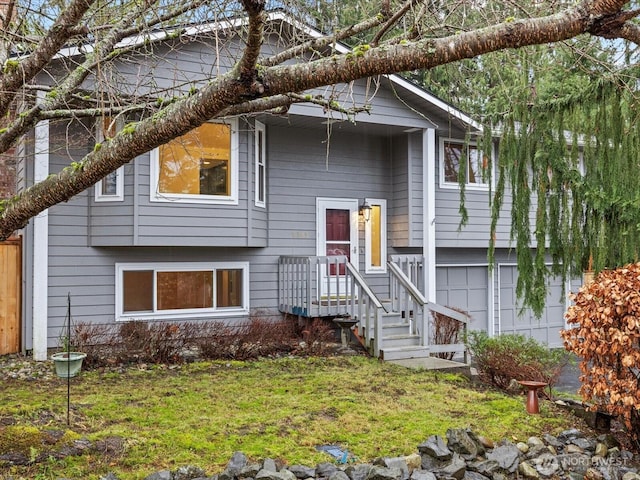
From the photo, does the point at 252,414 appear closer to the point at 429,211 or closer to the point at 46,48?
the point at 46,48

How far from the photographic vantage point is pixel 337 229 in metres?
11.6

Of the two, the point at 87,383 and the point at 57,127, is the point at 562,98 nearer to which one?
the point at 87,383

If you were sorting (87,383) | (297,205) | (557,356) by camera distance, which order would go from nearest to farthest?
(87,383) < (557,356) < (297,205)

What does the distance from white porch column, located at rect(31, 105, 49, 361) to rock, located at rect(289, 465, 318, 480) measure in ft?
19.4

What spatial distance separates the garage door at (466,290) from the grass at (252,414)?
16.1ft

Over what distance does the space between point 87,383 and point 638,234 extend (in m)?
6.62

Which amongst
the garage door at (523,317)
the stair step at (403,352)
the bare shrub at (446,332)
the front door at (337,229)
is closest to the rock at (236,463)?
the stair step at (403,352)

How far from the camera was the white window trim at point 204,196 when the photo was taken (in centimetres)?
923

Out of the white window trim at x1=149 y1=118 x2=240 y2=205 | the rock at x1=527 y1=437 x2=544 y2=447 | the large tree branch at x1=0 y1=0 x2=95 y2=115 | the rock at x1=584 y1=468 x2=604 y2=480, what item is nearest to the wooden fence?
the white window trim at x1=149 y1=118 x2=240 y2=205

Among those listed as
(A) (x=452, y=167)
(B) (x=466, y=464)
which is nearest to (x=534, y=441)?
(B) (x=466, y=464)

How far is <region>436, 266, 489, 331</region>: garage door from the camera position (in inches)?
506

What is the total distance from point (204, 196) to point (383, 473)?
651cm

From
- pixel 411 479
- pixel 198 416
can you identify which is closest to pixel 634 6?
pixel 411 479

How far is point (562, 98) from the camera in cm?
659
